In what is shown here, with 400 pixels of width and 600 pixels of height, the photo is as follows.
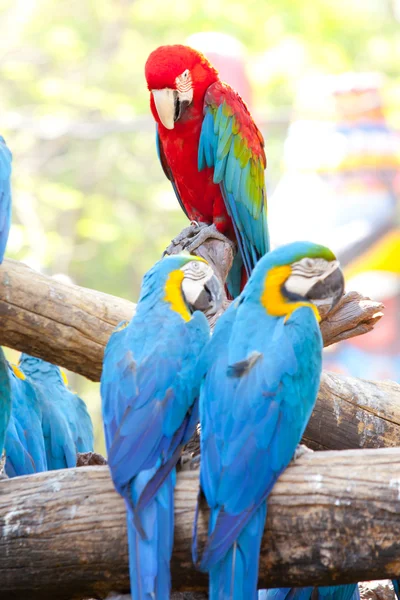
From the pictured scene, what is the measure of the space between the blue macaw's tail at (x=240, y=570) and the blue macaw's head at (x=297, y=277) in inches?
17.5

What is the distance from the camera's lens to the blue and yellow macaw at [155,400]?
1.55 meters

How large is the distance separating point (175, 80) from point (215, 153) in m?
0.31

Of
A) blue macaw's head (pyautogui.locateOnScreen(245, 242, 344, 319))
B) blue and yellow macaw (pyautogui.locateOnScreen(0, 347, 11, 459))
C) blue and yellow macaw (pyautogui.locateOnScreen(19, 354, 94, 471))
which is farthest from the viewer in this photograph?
blue and yellow macaw (pyautogui.locateOnScreen(19, 354, 94, 471))

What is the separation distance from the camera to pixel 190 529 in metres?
1.62

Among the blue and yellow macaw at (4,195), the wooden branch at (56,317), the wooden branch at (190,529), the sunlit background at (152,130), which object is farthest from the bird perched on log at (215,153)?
the sunlit background at (152,130)

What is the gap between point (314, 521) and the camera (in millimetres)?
1594

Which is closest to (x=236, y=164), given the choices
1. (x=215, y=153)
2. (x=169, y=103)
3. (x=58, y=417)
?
(x=215, y=153)

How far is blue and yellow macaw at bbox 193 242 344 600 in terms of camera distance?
1.53 metres

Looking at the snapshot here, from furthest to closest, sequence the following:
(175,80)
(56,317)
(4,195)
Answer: (175,80) → (56,317) → (4,195)

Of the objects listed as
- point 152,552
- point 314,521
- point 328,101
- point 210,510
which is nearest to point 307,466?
point 314,521

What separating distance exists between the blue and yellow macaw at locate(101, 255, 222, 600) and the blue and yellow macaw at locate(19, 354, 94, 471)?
1.05 metres

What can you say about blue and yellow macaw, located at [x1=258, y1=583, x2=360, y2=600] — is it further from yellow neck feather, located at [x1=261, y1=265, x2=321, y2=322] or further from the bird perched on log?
the bird perched on log

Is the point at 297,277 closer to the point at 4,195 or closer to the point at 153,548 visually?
the point at 153,548

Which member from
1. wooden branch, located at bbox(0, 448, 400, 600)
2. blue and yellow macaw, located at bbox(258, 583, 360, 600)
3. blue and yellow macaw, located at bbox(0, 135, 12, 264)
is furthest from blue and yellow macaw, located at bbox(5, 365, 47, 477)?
blue and yellow macaw, located at bbox(258, 583, 360, 600)
